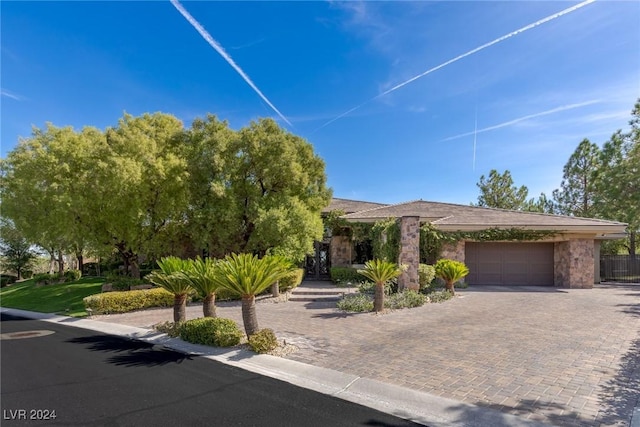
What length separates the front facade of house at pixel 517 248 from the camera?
1859 cm

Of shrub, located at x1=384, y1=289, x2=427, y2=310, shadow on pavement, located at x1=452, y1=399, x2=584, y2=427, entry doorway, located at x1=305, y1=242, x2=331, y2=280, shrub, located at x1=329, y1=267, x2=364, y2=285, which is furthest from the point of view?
entry doorway, located at x1=305, y1=242, x2=331, y2=280

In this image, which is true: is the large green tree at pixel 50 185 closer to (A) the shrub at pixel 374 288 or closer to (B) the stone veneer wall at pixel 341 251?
(B) the stone veneer wall at pixel 341 251

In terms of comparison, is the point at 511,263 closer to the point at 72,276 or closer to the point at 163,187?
the point at 163,187

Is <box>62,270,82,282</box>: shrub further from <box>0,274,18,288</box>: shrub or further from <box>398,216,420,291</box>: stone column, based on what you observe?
<box>398,216,420,291</box>: stone column

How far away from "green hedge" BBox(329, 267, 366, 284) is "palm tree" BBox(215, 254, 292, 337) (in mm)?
10691

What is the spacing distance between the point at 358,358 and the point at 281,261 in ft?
10.5

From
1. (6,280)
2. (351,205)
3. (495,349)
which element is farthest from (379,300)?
(6,280)

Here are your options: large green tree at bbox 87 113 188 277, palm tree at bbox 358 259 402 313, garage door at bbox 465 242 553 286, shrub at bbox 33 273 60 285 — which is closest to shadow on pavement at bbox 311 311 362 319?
palm tree at bbox 358 259 402 313

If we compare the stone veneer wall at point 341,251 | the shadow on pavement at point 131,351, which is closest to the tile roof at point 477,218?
the stone veneer wall at point 341,251

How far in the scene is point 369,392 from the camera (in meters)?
5.46

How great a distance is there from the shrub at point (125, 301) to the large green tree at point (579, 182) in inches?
1351

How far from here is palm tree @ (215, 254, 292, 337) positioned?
7984 mm

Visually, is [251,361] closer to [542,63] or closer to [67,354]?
[67,354]

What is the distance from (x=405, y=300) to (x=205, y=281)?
24.1ft
